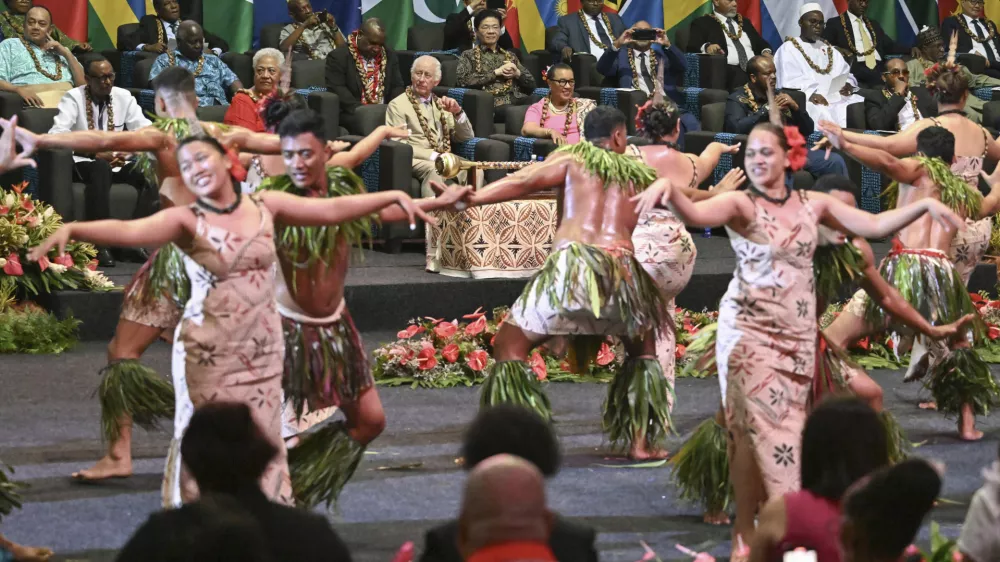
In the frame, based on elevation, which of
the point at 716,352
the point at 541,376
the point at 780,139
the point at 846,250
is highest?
the point at 780,139

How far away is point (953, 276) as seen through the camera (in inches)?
244

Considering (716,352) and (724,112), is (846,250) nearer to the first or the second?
(716,352)

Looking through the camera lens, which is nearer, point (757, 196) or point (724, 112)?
point (757, 196)

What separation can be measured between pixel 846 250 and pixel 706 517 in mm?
982

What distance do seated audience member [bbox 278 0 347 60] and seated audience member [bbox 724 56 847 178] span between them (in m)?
2.58

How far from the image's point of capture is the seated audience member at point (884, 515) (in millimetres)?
2525

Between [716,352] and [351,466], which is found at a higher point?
[716,352]

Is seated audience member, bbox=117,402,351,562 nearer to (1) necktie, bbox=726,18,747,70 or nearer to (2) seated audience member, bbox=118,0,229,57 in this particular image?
(2) seated audience member, bbox=118,0,229,57

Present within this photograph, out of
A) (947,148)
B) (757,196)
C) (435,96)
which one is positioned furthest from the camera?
(435,96)

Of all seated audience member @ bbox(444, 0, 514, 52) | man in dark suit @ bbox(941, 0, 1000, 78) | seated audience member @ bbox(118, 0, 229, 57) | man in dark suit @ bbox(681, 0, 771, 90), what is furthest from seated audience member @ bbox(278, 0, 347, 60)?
man in dark suit @ bbox(941, 0, 1000, 78)

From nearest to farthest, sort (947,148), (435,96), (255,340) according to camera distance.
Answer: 1. (255,340)
2. (947,148)
3. (435,96)

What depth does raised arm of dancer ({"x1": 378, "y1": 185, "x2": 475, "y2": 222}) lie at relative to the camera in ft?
14.6

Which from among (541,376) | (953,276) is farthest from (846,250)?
(541,376)

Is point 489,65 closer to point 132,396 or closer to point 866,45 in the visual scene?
point 866,45
